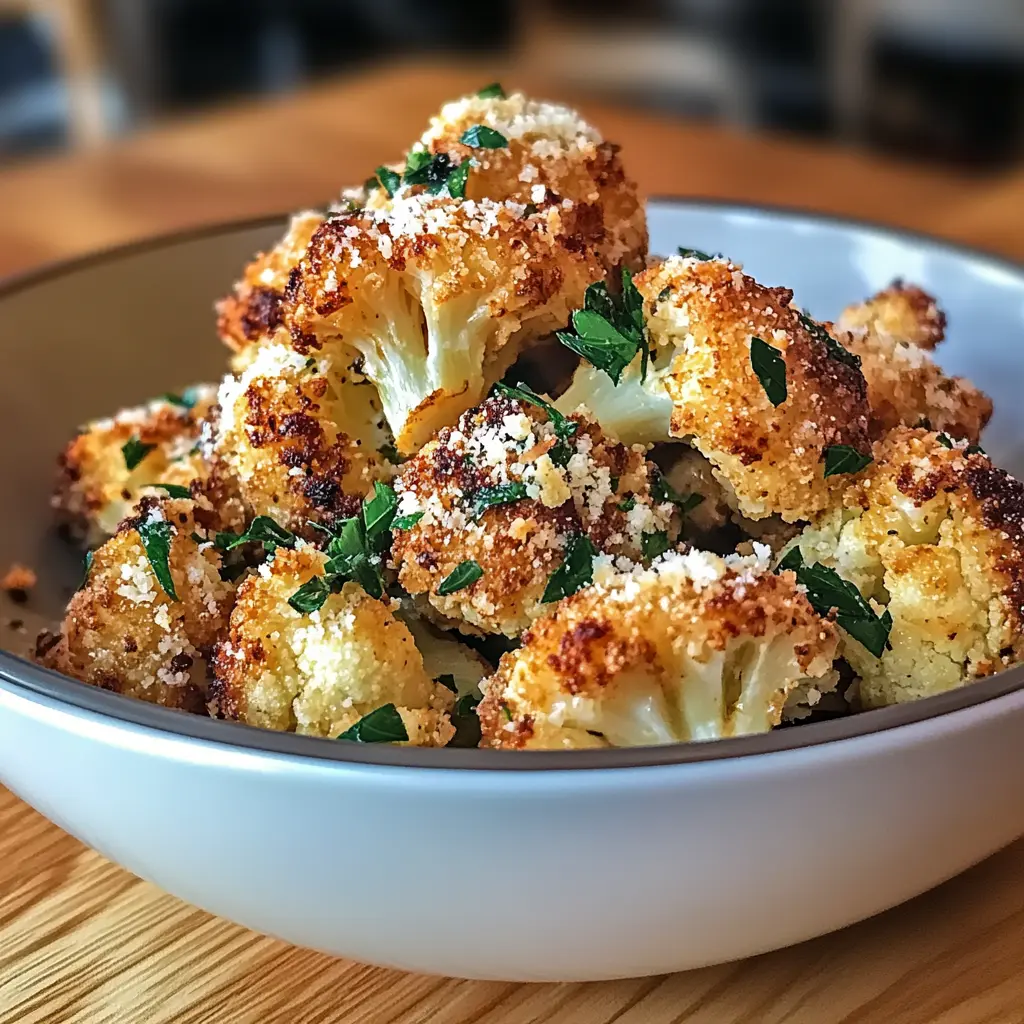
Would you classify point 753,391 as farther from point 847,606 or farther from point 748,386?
point 847,606

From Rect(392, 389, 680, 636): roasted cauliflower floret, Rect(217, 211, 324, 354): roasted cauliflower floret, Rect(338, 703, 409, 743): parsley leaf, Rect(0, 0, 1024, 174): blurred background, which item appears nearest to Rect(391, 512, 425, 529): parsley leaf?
Rect(392, 389, 680, 636): roasted cauliflower floret

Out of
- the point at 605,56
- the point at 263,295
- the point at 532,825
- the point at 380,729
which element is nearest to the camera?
the point at 532,825

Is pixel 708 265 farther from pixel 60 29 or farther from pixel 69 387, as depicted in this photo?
pixel 60 29

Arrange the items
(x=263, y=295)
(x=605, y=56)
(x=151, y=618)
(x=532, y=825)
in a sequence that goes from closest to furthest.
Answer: (x=532, y=825)
(x=151, y=618)
(x=263, y=295)
(x=605, y=56)

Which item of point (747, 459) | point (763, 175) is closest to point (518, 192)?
point (747, 459)

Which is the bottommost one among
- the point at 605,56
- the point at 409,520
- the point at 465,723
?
the point at 605,56

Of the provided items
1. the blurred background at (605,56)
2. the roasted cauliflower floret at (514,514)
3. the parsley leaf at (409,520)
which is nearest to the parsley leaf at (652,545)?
the roasted cauliflower floret at (514,514)

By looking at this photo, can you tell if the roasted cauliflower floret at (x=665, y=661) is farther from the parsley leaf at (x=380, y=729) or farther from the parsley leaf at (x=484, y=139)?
the parsley leaf at (x=484, y=139)

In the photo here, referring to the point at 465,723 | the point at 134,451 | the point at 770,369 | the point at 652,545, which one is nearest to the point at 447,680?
the point at 465,723

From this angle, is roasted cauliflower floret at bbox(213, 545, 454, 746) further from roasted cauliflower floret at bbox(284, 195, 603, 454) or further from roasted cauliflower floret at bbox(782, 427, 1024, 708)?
roasted cauliflower floret at bbox(782, 427, 1024, 708)
